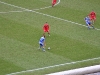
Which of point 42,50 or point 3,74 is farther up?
point 42,50

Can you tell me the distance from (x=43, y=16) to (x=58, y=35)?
558 cm

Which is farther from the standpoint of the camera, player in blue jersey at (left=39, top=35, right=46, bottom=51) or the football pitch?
player in blue jersey at (left=39, top=35, right=46, bottom=51)

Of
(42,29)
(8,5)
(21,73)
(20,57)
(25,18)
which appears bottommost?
(21,73)

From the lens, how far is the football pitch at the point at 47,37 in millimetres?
24516

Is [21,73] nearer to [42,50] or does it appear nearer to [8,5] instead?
[42,50]

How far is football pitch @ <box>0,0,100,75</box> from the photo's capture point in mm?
24516

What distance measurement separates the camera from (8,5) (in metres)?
38.7

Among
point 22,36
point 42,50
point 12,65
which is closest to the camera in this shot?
point 12,65

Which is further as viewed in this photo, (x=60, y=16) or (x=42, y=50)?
(x=60, y=16)

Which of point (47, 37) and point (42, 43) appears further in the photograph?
point (47, 37)

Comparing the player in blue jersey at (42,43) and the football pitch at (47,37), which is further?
the player in blue jersey at (42,43)

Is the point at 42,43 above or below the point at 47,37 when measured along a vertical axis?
below

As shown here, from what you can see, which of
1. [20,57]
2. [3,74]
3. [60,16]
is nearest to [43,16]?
[60,16]

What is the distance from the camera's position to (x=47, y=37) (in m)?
30.4
